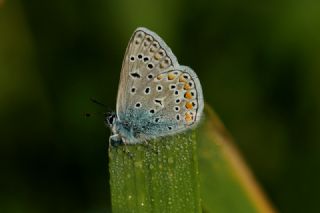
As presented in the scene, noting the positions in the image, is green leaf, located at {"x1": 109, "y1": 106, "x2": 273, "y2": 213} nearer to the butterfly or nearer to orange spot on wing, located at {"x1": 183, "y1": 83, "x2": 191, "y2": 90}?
the butterfly

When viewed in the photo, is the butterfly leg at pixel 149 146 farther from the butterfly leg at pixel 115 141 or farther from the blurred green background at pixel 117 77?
the blurred green background at pixel 117 77

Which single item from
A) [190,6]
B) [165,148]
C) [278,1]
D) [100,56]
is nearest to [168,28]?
[190,6]

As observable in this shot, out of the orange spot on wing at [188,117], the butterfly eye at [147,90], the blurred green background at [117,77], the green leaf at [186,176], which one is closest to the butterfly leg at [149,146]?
the green leaf at [186,176]

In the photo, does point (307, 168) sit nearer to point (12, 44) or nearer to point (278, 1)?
point (278, 1)

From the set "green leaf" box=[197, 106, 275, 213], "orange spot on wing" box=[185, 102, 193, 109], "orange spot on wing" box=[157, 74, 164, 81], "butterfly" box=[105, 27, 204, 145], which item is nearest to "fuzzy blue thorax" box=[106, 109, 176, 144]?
"butterfly" box=[105, 27, 204, 145]

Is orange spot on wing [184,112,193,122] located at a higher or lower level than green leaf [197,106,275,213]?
higher

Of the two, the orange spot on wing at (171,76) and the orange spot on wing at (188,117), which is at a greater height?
the orange spot on wing at (171,76)
